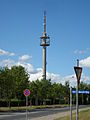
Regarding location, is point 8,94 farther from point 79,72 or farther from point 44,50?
point 44,50

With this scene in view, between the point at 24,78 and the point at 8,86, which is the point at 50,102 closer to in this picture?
the point at 24,78

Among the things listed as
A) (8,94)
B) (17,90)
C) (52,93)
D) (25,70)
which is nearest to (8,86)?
(8,94)

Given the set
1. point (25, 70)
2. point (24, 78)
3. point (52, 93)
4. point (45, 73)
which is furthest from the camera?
point (45, 73)

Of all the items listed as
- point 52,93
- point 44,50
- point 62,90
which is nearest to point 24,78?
point 52,93

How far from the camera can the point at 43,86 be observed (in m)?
72.5

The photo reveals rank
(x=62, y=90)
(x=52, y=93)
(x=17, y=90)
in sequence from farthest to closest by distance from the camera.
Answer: (x=62, y=90), (x=52, y=93), (x=17, y=90)

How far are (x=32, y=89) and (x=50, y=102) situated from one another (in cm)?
2225

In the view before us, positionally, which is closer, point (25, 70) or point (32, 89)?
point (25, 70)

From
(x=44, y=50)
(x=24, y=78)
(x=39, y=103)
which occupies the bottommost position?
(x=39, y=103)

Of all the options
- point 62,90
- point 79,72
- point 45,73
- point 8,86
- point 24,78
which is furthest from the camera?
point 45,73

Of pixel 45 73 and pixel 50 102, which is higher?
pixel 45 73

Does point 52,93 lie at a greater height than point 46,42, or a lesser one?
lesser

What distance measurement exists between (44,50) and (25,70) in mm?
37206

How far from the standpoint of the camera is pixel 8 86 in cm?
4866
